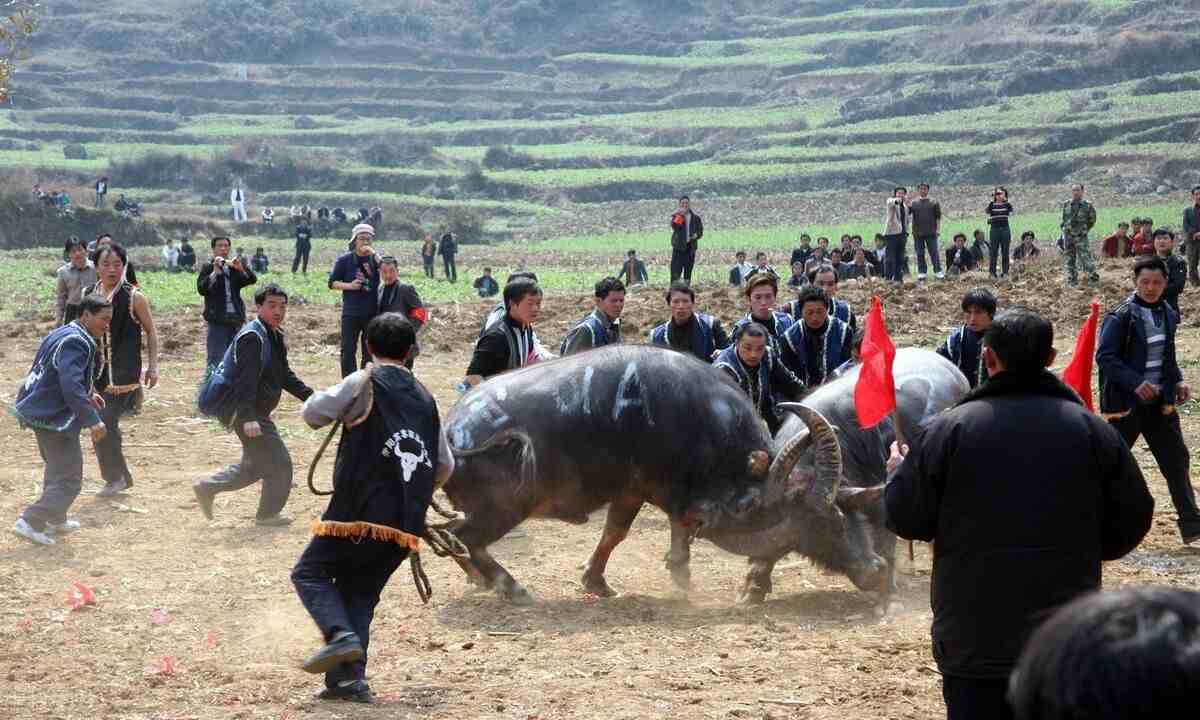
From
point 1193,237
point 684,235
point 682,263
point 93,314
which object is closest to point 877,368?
point 93,314

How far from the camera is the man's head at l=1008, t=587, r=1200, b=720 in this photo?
83.0 inches

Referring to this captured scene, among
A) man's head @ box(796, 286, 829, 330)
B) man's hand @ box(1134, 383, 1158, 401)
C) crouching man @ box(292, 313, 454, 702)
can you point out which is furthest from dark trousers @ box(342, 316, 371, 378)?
crouching man @ box(292, 313, 454, 702)

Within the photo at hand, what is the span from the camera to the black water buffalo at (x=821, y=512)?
30.2 feet

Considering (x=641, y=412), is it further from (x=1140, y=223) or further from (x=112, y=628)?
(x=1140, y=223)

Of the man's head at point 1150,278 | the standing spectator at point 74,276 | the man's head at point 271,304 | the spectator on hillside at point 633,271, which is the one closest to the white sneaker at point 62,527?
the man's head at point 271,304

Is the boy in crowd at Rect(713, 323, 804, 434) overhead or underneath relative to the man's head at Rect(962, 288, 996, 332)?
underneath

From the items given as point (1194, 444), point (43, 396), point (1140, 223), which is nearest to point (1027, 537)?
point (43, 396)

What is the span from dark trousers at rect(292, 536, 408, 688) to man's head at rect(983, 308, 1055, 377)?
10.1ft

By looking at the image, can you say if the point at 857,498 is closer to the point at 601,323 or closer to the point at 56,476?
the point at 601,323

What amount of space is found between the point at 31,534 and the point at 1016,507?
7580 mm

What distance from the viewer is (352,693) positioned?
6.97 meters

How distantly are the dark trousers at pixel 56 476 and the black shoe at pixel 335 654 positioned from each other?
4.37 meters

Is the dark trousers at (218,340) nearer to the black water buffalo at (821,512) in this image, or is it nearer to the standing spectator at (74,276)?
the standing spectator at (74,276)

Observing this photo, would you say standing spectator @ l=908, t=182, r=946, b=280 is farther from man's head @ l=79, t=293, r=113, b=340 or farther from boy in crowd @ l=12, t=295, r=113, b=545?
boy in crowd @ l=12, t=295, r=113, b=545
